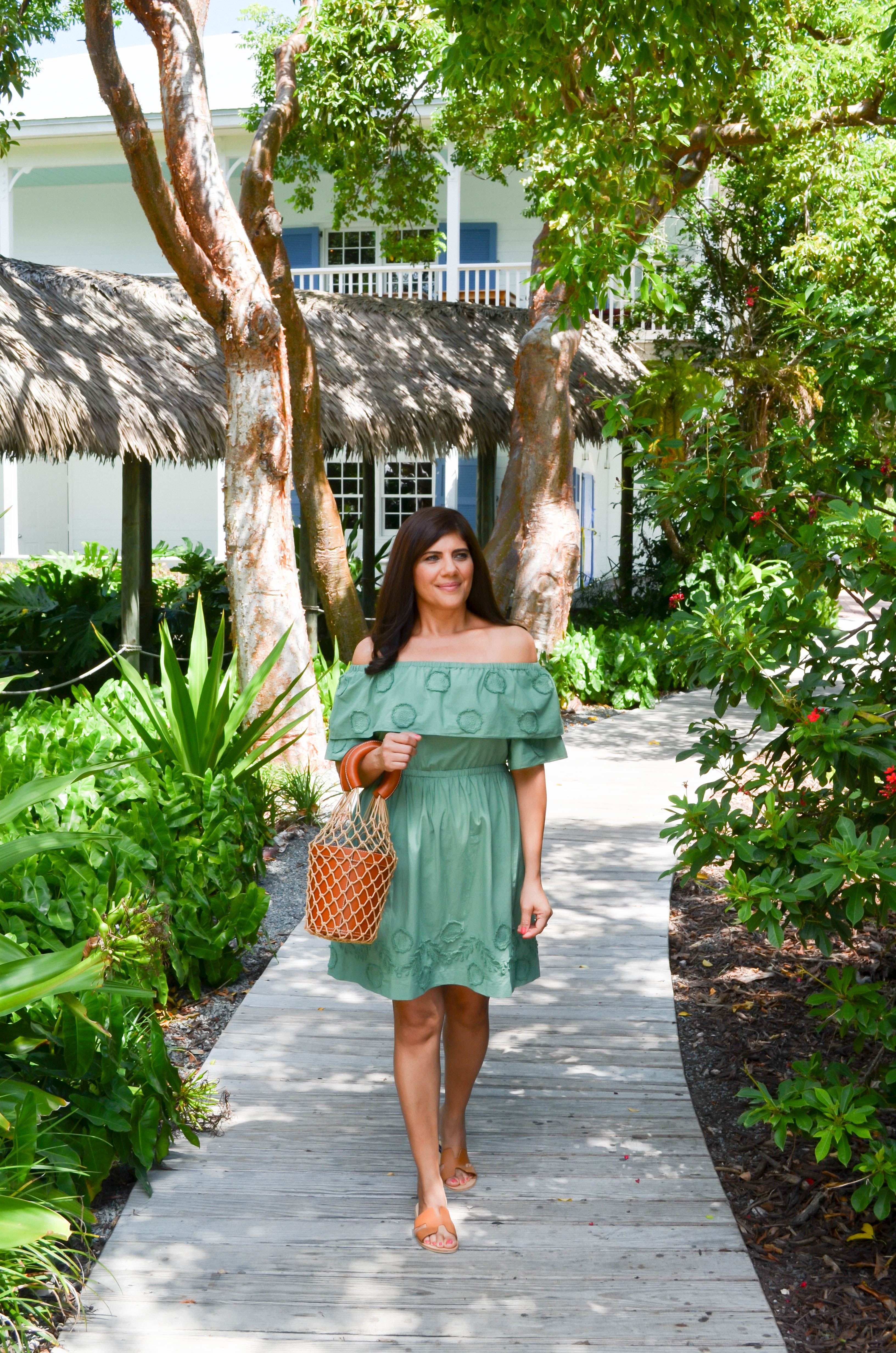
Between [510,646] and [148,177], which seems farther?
[148,177]

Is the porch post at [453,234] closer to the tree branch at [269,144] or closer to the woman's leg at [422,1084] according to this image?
the tree branch at [269,144]

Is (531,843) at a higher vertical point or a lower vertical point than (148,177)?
lower

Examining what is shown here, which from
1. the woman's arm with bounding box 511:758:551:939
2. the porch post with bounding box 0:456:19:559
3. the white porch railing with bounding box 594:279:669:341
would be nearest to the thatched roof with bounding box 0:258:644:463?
the white porch railing with bounding box 594:279:669:341

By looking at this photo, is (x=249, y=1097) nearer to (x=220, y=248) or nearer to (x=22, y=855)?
(x=22, y=855)

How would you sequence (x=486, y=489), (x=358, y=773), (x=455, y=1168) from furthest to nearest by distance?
(x=486, y=489) → (x=455, y=1168) → (x=358, y=773)

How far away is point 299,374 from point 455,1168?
6.66m

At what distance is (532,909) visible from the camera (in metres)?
3.06

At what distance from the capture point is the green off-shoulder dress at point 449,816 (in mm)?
2988

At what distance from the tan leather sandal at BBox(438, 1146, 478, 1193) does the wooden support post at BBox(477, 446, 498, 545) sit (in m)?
9.74

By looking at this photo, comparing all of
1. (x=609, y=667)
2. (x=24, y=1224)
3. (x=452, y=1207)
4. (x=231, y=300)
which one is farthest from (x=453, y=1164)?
(x=609, y=667)

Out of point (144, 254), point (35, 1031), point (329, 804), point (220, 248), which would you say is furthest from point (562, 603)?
point (144, 254)

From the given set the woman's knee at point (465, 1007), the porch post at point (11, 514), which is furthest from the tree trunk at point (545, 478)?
the porch post at point (11, 514)

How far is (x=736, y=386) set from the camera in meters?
12.6

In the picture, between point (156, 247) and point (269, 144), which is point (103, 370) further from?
point (156, 247)
